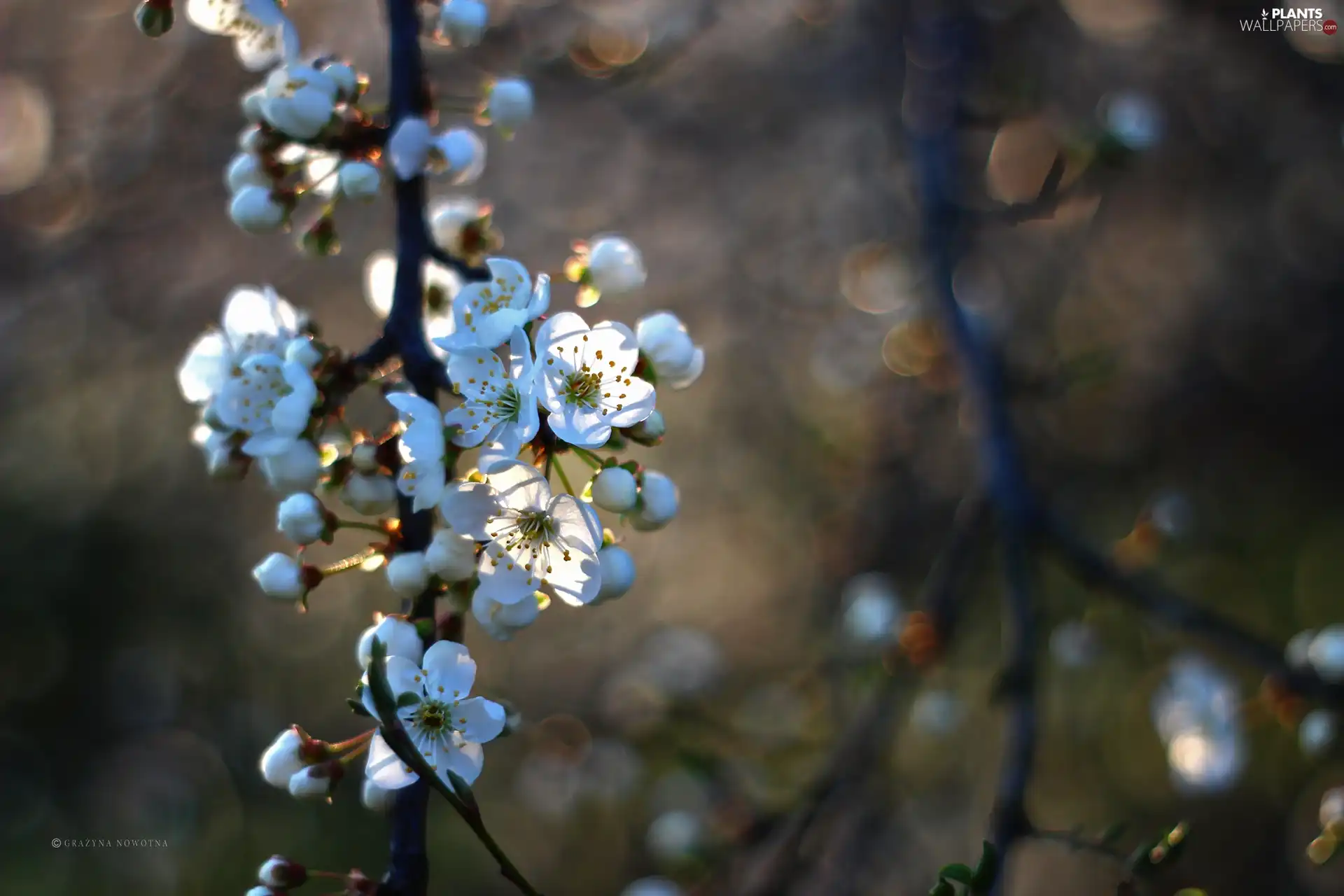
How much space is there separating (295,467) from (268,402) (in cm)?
14

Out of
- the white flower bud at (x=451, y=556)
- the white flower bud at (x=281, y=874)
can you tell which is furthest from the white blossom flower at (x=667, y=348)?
the white flower bud at (x=281, y=874)

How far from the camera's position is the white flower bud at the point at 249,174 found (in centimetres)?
147

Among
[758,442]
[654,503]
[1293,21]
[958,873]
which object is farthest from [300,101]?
[758,442]

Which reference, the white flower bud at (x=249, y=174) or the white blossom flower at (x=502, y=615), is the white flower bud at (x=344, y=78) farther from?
the white blossom flower at (x=502, y=615)

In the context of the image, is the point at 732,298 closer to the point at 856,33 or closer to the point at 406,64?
the point at 856,33

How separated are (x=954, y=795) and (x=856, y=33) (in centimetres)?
316

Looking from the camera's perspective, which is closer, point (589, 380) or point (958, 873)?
point (958, 873)

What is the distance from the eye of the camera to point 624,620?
5988 mm

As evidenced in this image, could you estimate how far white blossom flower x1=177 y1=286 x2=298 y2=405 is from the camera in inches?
56.9

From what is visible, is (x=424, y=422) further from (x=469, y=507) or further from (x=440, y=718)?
(x=440, y=718)

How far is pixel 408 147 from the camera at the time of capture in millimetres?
1348

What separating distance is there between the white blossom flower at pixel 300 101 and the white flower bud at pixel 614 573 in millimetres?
672

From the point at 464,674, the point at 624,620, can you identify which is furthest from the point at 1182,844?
the point at 624,620

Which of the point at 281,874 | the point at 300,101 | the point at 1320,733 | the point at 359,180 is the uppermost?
the point at 300,101
